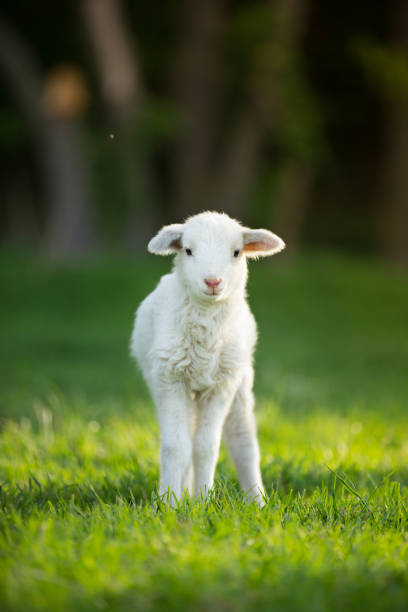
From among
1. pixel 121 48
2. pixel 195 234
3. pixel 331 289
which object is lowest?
pixel 331 289

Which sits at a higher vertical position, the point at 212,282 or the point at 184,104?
the point at 184,104

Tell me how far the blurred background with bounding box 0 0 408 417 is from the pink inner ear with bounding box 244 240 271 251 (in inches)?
113

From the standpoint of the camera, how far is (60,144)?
12.5m

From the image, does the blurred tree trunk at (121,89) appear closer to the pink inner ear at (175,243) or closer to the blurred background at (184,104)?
the blurred background at (184,104)

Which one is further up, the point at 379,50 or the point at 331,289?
the point at 379,50

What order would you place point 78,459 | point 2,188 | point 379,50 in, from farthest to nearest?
point 2,188 → point 379,50 → point 78,459

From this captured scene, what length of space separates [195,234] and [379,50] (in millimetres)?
12160

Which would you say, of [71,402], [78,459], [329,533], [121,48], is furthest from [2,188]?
[329,533]

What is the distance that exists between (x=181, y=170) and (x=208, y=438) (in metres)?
12.3

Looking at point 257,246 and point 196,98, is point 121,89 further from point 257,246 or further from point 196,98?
point 257,246

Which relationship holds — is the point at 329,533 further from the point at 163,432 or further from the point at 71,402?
the point at 71,402

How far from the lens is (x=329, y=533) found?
9.35 ft

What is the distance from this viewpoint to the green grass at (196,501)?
232 centimetres

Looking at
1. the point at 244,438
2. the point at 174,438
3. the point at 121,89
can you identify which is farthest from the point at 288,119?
the point at 174,438
